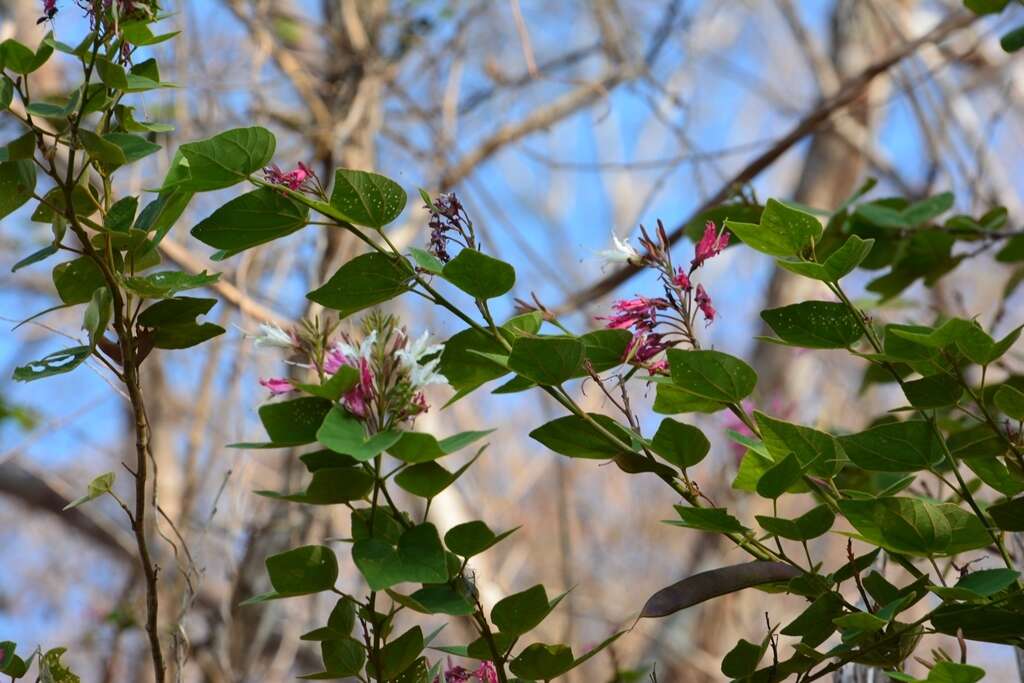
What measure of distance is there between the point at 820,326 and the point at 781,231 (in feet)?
0.17

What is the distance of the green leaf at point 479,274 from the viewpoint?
0.35m

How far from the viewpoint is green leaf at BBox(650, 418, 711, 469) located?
14.6 inches

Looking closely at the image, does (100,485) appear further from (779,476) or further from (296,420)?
(779,476)

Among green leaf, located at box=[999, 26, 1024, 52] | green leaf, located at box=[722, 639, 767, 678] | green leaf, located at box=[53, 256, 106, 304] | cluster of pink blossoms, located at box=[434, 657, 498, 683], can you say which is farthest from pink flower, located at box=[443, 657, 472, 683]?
green leaf, located at box=[999, 26, 1024, 52]

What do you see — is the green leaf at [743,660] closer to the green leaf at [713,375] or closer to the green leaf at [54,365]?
the green leaf at [713,375]

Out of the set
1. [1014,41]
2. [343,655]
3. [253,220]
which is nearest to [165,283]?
[253,220]

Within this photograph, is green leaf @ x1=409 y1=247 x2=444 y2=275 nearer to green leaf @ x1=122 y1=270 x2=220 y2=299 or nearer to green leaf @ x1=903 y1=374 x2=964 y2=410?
green leaf @ x1=122 y1=270 x2=220 y2=299

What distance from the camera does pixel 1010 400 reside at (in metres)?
0.37

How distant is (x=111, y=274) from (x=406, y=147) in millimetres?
1419

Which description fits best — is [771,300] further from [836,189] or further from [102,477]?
[102,477]

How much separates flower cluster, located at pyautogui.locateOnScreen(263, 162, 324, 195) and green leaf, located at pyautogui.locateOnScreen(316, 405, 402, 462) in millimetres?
96

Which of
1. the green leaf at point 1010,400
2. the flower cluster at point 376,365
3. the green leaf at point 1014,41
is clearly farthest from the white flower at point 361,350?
the green leaf at point 1014,41

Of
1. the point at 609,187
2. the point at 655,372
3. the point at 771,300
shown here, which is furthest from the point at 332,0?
the point at 609,187

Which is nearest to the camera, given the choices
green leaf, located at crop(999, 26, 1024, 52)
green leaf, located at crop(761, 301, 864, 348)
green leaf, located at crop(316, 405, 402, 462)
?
green leaf, located at crop(316, 405, 402, 462)
